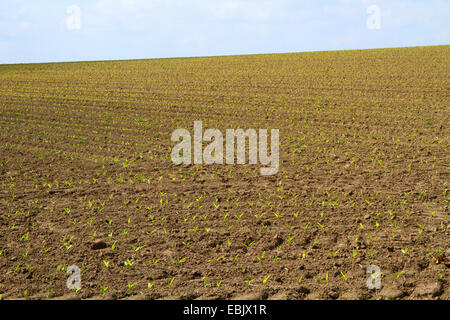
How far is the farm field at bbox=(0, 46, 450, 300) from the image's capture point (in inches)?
189

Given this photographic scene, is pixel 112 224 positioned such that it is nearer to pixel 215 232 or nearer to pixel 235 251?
pixel 215 232

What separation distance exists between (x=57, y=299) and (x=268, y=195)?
4105mm

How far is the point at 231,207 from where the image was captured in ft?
22.9

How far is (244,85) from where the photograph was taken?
22.2m

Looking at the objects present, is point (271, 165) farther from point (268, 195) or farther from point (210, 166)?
point (268, 195)

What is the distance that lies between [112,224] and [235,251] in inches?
83.1

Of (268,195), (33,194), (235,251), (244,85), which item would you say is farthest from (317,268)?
(244,85)

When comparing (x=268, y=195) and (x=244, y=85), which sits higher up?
(x=244, y=85)

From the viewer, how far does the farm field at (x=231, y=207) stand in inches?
189
